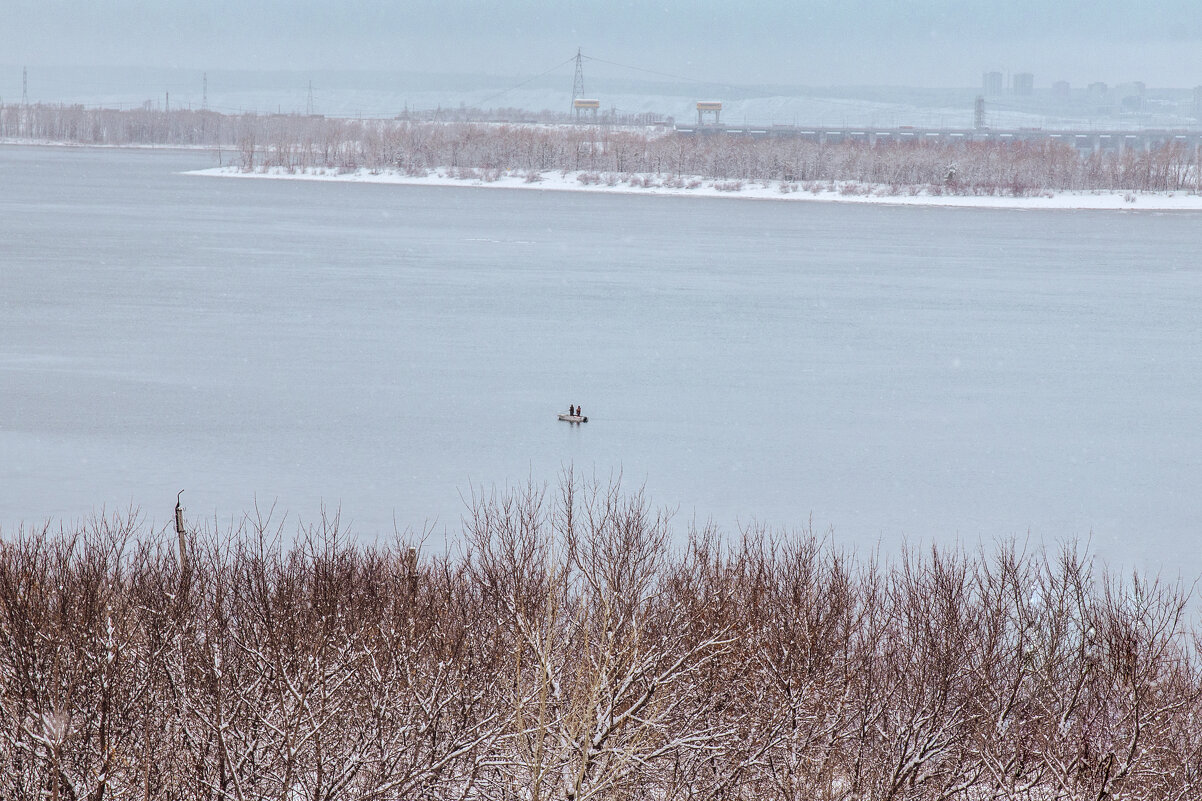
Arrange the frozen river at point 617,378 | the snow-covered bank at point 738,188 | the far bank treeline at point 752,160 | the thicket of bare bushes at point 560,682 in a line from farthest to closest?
the far bank treeline at point 752,160 → the snow-covered bank at point 738,188 → the frozen river at point 617,378 → the thicket of bare bushes at point 560,682

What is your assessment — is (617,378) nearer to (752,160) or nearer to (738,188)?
(738,188)

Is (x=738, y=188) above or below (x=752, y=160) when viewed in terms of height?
below

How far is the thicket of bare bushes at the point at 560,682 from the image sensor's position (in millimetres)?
9938

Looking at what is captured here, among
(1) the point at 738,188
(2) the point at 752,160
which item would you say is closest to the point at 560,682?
(1) the point at 738,188

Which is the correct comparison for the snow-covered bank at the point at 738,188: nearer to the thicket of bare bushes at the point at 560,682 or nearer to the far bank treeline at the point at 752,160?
the far bank treeline at the point at 752,160

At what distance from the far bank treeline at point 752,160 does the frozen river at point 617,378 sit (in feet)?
115

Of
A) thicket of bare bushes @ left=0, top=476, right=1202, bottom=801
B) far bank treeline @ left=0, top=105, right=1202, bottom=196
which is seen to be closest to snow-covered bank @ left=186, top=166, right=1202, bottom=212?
far bank treeline @ left=0, top=105, right=1202, bottom=196

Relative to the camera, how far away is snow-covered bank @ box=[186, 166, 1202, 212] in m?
80.0

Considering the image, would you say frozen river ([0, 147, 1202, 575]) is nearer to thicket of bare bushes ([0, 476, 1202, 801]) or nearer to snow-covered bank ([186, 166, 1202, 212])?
thicket of bare bushes ([0, 476, 1202, 801])

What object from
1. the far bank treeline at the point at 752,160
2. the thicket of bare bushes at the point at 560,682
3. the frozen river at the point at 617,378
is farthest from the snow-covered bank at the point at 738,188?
the thicket of bare bushes at the point at 560,682

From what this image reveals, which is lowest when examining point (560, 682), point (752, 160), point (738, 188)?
point (560, 682)

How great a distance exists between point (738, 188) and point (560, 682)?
81.7m

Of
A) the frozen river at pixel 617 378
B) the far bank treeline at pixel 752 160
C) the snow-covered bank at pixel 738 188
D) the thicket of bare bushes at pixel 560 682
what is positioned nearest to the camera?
the thicket of bare bushes at pixel 560 682

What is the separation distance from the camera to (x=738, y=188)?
91.0m
